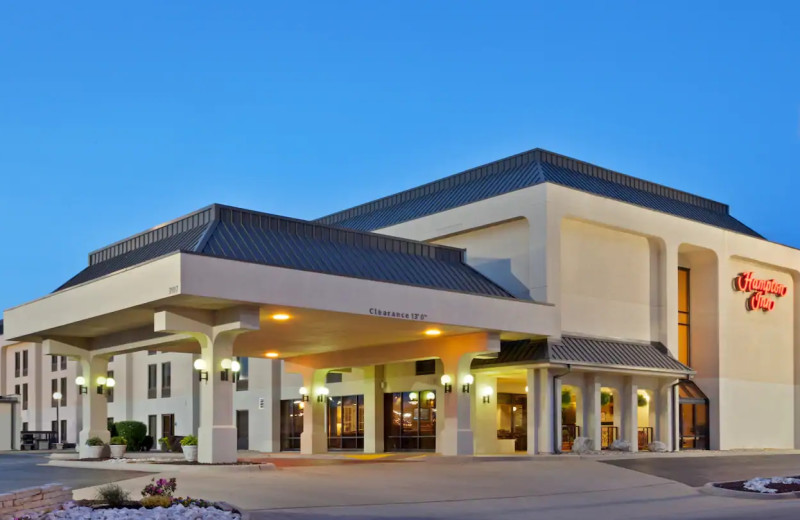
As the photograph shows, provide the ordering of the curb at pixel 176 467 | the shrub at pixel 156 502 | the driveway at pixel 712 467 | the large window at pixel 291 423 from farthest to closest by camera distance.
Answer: the large window at pixel 291 423, the driveway at pixel 712 467, the curb at pixel 176 467, the shrub at pixel 156 502

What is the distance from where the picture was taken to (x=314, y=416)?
122 ft

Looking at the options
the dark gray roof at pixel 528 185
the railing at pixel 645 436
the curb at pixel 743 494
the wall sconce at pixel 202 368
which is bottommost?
the railing at pixel 645 436

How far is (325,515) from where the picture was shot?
1616 cm

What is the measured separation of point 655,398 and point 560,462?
360 inches

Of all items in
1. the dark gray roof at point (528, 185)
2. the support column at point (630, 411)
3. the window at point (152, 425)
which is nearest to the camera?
the support column at point (630, 411)

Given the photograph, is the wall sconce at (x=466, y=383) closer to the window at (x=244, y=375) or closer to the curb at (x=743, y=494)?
the curb at (x=743, y=494)

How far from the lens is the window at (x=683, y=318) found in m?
38.5

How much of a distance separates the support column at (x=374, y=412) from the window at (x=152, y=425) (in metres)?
23.9

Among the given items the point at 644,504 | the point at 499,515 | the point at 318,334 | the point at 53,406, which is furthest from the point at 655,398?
the point at 53,406

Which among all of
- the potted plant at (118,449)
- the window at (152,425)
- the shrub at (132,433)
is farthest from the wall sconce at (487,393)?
the window at (152,425)

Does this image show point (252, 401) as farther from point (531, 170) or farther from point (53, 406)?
point (53, 406)

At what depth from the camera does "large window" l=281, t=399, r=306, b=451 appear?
151 feet

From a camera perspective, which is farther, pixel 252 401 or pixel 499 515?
pixel 252 401

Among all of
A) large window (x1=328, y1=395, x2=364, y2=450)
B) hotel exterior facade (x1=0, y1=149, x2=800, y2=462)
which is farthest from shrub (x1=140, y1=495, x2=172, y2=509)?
large window (x1=328, y1=395, x2=364, y2=450)
